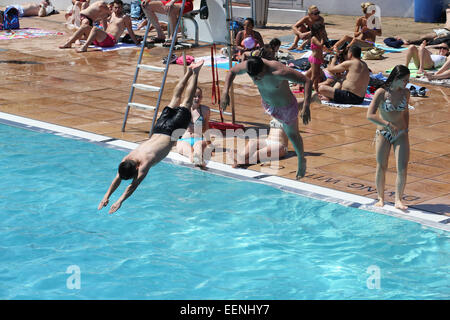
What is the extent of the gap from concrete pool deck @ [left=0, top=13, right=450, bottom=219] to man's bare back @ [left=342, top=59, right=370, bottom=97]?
46cm

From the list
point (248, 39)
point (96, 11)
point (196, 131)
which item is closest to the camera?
point (196, 131)

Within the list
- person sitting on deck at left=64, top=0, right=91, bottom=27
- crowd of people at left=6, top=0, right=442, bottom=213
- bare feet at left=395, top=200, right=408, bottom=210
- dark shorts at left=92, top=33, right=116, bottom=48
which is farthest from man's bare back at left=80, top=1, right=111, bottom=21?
bare feet at left=395, top=200, right=408, bottom=210

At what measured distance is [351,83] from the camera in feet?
44.0

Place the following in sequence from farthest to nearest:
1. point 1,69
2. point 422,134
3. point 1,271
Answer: point 1,69 < point 422,134 < point 1,271

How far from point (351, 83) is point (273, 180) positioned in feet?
15.0

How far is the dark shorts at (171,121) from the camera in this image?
8.59m

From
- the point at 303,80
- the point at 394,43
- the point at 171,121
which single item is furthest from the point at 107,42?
the point at 303,80

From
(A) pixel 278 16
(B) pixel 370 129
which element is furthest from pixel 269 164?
(A) pixel 278 16

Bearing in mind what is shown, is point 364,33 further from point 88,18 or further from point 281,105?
point 281,105

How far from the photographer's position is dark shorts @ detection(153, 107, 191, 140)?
338 inches

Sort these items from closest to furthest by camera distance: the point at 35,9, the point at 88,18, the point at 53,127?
the point at 53,127 < the point at 88,18 < the point at 35,9
